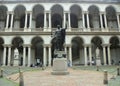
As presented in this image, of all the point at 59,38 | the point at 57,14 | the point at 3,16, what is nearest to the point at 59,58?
the point at 59,38

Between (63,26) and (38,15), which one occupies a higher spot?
(38,15)

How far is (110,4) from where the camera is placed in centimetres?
4734

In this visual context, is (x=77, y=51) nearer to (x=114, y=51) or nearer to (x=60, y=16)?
(x=114, y=51)

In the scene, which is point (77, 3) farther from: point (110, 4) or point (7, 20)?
point (7, 20)

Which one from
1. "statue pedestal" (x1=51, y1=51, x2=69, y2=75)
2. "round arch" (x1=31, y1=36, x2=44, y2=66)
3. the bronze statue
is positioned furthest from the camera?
"round arch" (x1=31, y1=36, x2=44, y2=66)

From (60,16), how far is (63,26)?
3967mm

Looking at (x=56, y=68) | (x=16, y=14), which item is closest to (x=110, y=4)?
(x=16, y=14)

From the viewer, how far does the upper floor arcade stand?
45.4m

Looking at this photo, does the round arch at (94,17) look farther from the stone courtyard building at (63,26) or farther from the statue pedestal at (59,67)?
the statue pedestal at (59,67)

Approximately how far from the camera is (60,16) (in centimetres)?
5044

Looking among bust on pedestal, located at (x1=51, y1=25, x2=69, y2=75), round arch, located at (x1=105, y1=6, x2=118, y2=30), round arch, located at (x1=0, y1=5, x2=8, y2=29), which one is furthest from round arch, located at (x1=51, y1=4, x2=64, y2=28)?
bust on pedestal, located at (x1=51, y1=25, x2=69, y2=75)

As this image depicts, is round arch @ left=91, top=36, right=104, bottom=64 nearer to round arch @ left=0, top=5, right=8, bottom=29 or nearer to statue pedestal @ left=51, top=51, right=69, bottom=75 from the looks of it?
round arch @ left=0, top=5, right=8, bottom=29

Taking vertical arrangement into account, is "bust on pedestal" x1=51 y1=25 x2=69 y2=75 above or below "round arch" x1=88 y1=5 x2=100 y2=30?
below

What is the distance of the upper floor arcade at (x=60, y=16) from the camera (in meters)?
45.4
